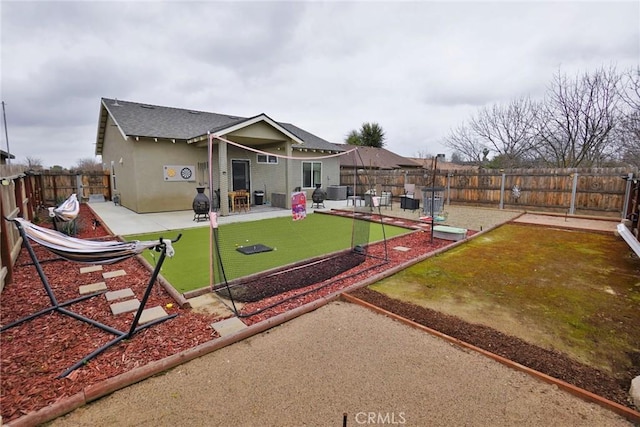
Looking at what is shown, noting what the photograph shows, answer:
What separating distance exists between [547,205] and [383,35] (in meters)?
8.30

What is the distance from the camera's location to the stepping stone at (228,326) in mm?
2721

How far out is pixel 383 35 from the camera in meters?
9.30

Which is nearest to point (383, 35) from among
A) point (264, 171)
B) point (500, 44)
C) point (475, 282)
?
point (500, 44)

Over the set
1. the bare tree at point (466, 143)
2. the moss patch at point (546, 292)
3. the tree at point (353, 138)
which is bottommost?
the moss patch at point (546, 292)

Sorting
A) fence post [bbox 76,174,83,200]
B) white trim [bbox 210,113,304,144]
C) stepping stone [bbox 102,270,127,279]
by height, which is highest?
white trim [bbox 210,113,304,144]

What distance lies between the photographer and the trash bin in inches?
471

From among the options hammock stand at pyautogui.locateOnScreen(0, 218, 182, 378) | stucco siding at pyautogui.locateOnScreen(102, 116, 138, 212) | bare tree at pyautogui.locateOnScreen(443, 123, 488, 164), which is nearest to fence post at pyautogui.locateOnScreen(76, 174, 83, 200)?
stucco siding at pyautogui.locateOnScreen(102, 116, 138, 212)

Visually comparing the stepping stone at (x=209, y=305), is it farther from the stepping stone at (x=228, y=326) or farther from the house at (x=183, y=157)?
the house at (x=183, y=157)

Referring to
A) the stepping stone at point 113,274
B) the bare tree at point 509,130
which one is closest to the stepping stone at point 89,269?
the stepping stone at point 113,274

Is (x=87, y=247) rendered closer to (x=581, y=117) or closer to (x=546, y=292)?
(x=546, y=292)

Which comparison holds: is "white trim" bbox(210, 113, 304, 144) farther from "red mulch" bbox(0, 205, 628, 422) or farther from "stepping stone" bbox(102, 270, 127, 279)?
"red mulch" bbox(0, 205, 628, 422)

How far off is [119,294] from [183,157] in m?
8.59

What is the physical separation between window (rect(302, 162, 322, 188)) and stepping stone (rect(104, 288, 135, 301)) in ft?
36.8

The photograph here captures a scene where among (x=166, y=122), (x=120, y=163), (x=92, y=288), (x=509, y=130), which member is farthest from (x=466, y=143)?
(x=92, y=288)
